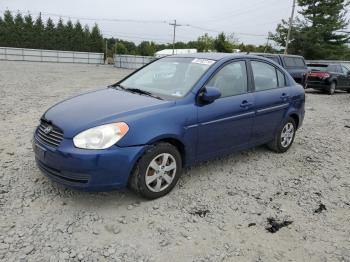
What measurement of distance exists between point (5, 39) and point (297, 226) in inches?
2178

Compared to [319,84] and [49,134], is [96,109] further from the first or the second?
[319,84]

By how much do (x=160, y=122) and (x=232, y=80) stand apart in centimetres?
147

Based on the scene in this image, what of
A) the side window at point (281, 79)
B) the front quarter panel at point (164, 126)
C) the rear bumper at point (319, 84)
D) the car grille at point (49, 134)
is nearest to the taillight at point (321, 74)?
the rear bumper at point (319, 84)

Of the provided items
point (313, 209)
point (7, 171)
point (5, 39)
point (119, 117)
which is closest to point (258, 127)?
point (313, 209)

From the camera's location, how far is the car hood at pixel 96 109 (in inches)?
140

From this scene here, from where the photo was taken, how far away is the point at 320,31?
39.3 metres

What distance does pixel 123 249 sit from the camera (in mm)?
3061

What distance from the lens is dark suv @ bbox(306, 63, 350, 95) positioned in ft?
52.5

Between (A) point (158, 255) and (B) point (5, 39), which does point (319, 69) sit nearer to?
→ (A) point (158, 255)

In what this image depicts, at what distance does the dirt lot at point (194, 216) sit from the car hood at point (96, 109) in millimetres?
848

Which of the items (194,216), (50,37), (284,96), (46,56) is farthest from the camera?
(50,37)

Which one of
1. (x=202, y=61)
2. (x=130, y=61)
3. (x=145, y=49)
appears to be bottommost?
(x=130, y=61)

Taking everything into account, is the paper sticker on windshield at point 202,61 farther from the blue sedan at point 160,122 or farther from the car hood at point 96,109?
the car hood at point 96,109

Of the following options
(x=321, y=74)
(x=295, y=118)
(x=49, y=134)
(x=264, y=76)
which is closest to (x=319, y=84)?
(x=321, y=74)
